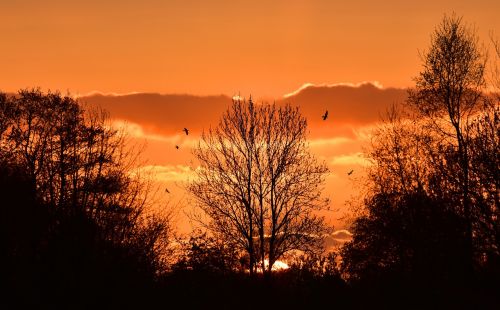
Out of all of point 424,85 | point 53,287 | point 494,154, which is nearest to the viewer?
point 53,287

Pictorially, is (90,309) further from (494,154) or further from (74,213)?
(494,154)

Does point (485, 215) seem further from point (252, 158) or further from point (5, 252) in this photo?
point (5, 252)

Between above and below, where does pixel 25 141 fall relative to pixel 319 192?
above

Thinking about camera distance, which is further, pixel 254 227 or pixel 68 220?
pixel 254 227

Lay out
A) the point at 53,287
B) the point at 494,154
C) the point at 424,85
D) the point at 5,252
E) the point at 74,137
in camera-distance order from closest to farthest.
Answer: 1. the point at 53,287
2. the point at 5,252
3. the point at 494,154
4. the point at 424,85
5. the point at 74,137

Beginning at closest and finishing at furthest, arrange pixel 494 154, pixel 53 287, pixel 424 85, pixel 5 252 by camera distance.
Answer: pixel 53 287 → pixel 5 252 → pixel 494 154 → pixel 424 85

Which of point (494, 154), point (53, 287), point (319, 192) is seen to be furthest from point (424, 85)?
point (53, 287)

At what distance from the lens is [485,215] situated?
1362 inches

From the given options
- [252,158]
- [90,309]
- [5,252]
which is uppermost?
[252,158]

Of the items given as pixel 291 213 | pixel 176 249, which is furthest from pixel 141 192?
pixel 291 213

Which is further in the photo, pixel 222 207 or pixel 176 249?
pixel 222 207

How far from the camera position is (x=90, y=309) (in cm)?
2408

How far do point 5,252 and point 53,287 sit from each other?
4.17 m

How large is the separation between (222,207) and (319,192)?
22.1 feet
